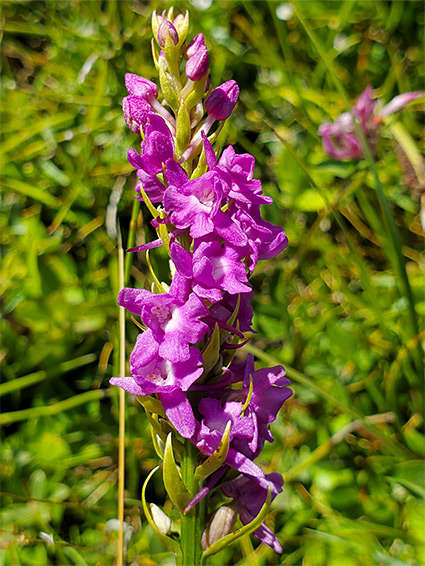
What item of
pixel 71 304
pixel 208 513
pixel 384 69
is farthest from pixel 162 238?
pixel 384 69

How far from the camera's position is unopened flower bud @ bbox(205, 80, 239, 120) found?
2.59 ft

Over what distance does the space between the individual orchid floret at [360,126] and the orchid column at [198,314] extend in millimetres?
1059

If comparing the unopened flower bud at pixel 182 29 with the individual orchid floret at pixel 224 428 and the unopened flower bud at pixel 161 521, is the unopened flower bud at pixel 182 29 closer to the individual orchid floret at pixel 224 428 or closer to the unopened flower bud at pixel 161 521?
the individual orchid floret at pixel 224 428

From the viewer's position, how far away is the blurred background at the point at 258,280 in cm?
143

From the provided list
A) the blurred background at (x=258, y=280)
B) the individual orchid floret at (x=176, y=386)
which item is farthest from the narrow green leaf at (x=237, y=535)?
the blurred background at (x=258, y=280)

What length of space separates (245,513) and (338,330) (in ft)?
2.80

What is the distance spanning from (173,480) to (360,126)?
1.38m

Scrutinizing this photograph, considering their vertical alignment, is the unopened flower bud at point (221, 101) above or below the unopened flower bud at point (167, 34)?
below

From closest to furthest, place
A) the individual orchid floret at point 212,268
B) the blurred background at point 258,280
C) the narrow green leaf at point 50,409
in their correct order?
the individual orchid floret at point 212,268, the blurred background at point 258,280, the narrow green leaf at point 50,409

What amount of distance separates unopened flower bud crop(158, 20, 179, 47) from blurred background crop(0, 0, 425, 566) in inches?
17.6

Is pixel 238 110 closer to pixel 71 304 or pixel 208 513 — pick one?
pixel 71 304

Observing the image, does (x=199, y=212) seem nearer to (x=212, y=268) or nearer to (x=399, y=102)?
(x=212, y=268)

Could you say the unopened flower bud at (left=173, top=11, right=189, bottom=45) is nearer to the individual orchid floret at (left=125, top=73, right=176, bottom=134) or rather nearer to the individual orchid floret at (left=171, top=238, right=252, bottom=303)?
the individual orchid floret at (left=125, top=73, right=176, bottom=134)

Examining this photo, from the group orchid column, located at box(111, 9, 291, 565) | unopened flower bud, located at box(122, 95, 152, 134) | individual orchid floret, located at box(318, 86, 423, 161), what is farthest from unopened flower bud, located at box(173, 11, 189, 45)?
individual orchid floret, located at box(318, 86, 423, 161)
